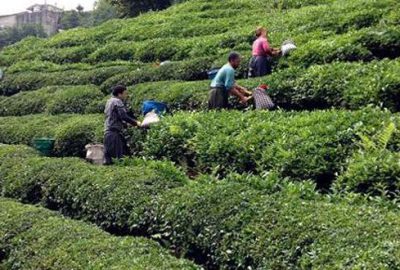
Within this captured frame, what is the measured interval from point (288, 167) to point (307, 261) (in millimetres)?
3109

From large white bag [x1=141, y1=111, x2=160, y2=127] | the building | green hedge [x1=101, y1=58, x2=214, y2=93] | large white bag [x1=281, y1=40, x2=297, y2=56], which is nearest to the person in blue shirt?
large white bag [x1=141, y1=111, x2=160, y2=127]

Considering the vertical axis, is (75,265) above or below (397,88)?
below

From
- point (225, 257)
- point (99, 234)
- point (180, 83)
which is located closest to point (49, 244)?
point (99, 234)

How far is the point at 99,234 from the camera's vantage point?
8500mm

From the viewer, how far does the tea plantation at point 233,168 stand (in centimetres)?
700

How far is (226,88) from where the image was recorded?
12.3 metres

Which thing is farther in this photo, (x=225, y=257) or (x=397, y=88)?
(x=397, y=88)

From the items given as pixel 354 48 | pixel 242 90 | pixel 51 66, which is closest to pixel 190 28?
pixel 51 66

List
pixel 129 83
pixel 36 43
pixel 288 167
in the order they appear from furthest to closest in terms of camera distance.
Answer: pixel 36 43, pixel 129 83, pixel 288 167

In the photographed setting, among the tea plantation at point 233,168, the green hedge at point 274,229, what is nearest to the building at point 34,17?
the tea plantation at point 233,168

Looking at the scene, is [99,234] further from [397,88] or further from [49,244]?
[397,88]

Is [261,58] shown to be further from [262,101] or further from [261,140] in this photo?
[261,140]

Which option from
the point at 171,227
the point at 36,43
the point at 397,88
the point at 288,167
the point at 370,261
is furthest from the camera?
the point at 36,43

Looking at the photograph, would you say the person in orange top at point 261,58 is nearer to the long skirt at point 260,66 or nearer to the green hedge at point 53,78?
the long skirt at point 260,66
